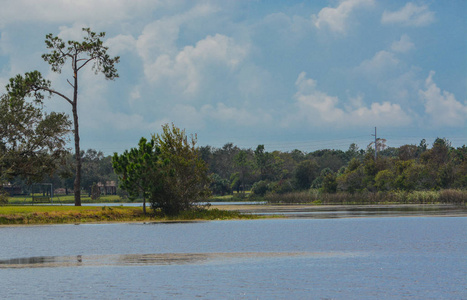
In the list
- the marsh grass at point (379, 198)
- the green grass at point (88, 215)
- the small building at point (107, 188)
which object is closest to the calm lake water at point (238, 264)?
the green grass at point (88, 215)

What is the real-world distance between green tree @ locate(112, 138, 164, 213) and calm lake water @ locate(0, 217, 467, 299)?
40.7ft

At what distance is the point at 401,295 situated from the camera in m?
18.1

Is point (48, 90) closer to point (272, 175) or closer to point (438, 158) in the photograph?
point (438, 158)

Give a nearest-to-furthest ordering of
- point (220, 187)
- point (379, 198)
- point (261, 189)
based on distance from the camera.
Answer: point (379, 198)
point (261, 189)
point (220, 187)

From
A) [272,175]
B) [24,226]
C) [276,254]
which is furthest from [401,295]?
[272,175]

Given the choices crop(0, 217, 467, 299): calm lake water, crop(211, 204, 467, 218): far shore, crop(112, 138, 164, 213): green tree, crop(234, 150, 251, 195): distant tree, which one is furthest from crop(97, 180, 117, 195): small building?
crop(0, 217, 467, 299): calm lake water

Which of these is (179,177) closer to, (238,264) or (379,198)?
(238,264)

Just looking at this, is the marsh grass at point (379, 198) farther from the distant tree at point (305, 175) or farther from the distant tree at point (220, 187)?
the distant tree at point (220, 187)

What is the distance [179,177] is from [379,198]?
52.5 meters

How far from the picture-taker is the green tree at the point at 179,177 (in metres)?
58.4

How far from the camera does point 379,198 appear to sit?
102812 millimetres

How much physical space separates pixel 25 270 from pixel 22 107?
4423 centimetres

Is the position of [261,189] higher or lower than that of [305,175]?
lower

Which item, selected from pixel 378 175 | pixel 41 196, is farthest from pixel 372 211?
pixel 41 196
